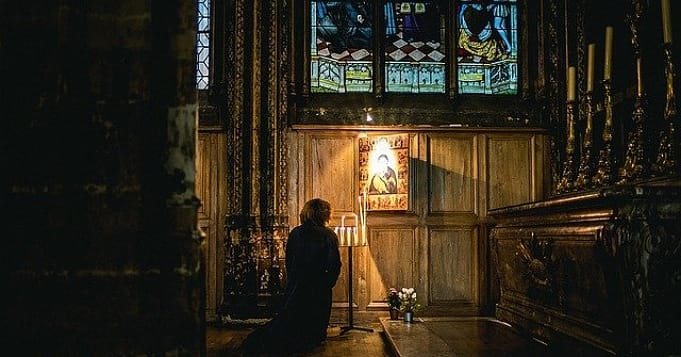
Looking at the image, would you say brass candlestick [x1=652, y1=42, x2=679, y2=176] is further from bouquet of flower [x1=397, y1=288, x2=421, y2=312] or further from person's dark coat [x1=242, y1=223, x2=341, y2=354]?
bouquet of flower [x1=397, y1=288, x2=421, y2=312]

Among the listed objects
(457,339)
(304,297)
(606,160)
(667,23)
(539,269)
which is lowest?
(457,339)

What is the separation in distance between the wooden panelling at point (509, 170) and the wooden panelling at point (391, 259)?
1201 mm

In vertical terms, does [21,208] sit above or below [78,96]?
below

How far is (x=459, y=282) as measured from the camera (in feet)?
26.2

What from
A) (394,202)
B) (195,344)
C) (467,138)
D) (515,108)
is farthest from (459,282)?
(195,344)

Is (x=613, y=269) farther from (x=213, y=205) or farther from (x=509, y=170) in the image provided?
(x=213, y=205)

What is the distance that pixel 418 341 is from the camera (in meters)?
5.38

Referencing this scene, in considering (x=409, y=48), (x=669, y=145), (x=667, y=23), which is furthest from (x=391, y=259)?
(x=667, y=23)

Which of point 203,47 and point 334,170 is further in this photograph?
point 203,47

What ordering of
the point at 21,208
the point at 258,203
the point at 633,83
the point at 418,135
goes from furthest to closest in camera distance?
the point at 418,135
the point at 258,203
the point at 633,83
the point at 21,208

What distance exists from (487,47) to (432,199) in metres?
2.26

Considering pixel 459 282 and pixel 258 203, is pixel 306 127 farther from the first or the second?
pixel 459 282

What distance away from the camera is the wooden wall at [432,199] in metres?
7.95

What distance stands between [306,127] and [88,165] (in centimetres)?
641
